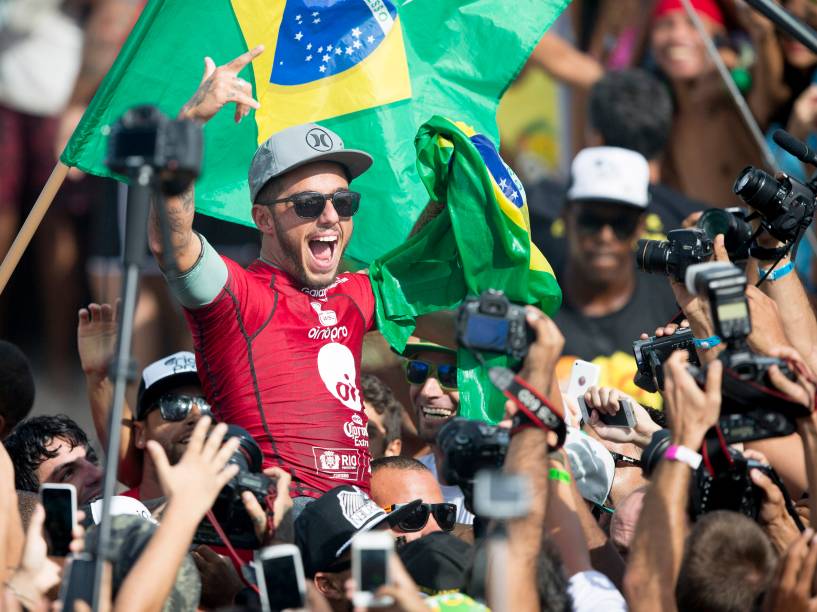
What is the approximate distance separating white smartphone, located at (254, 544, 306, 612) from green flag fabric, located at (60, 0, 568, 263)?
8.11ft

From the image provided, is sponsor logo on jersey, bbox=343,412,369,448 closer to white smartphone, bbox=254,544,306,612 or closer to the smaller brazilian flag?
the smaller brazilian flag

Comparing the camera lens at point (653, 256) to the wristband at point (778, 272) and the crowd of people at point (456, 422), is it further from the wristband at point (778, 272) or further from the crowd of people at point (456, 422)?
the wristband at point (778, 272)

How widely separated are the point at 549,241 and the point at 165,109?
2.81m

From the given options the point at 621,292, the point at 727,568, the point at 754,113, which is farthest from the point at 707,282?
the point at 754,113

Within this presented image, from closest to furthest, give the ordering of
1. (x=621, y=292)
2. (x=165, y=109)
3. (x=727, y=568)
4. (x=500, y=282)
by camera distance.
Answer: (x=727, y=568), (x=500, y=282), (x=165, y=109), (x=621, y=292)

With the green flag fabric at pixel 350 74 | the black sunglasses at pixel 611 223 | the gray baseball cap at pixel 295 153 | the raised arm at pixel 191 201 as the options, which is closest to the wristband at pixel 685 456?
the raised arm at pixel 191 201

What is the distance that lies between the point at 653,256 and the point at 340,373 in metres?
1.18

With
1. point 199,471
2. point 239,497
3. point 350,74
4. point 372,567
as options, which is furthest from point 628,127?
point 372,567

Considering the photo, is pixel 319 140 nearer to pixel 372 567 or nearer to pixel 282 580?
pixel 282 580

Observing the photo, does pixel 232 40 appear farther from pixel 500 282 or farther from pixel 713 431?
pixel 713 431

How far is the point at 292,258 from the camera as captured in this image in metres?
5.50

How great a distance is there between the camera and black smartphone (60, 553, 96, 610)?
3.84 meters

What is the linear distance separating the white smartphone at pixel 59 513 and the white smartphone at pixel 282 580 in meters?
0.59

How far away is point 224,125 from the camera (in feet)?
20.3
